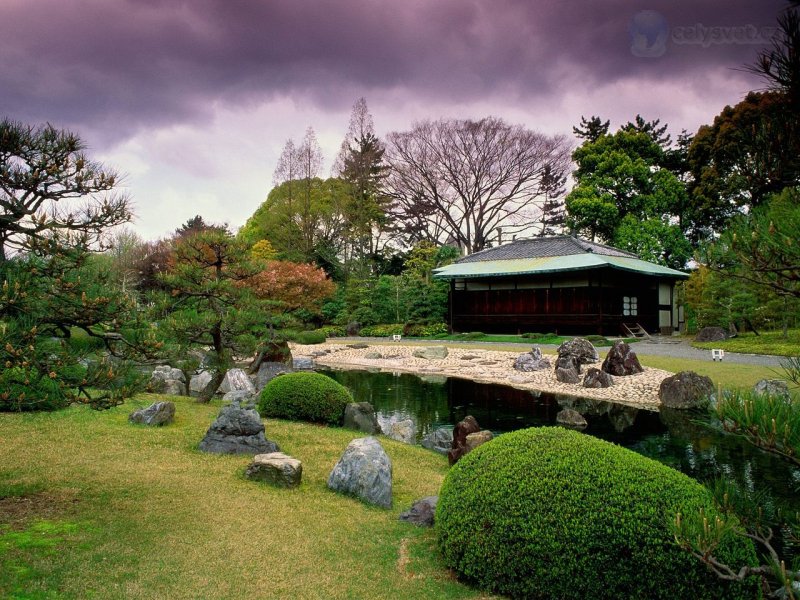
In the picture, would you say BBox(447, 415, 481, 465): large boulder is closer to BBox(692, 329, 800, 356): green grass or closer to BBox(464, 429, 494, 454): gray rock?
BBox(464, 429, 494, 454): gray rock

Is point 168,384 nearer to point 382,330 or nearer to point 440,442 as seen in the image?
point 440,442

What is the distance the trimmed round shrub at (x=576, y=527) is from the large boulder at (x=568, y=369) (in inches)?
411

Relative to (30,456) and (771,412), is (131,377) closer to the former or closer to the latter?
(30,456)

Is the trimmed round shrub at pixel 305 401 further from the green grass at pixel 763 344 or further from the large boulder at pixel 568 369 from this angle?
the green grass at pixel 763 344

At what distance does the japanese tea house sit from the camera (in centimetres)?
2256

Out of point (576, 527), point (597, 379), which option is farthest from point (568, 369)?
point (576, 527)

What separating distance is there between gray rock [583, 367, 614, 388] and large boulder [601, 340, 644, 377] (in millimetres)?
594

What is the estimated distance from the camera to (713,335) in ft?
63.8

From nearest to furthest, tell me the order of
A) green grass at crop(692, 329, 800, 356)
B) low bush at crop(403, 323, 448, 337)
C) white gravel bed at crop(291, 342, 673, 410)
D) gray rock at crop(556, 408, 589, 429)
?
gray rock at crop(556, 408, 589, 429)
white gravel bed at crop(291, 342, 673, 410)
green grass at crop(692, 329, 800, 356)
low bush at crop(403, 323, 448, 337)

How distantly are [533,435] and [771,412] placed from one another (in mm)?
1701

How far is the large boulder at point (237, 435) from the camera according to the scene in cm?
602

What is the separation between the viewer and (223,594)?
3.10 m

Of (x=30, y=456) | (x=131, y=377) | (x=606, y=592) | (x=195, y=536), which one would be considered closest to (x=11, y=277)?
(x=131, y=377)

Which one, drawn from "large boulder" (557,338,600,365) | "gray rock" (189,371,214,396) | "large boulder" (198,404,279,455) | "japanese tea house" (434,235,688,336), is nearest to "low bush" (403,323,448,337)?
"japanese tea house" (434,235,688,336)
